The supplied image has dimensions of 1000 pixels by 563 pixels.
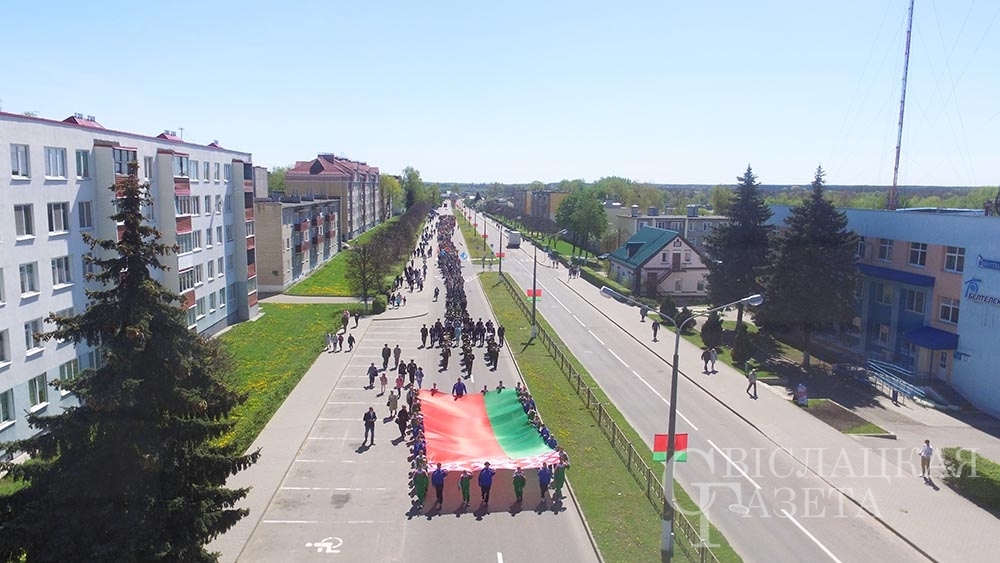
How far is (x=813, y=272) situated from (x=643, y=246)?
28.3 m

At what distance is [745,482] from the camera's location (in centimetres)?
2166

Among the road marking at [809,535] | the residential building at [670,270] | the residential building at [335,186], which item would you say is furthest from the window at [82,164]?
the residential building at [335,186]

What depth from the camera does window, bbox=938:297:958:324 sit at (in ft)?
111

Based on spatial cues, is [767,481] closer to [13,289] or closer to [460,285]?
[13,289]

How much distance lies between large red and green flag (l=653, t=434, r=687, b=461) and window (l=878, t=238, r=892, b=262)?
27322 millimetres

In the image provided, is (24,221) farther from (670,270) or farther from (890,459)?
(670,270)

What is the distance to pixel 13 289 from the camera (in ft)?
73.6

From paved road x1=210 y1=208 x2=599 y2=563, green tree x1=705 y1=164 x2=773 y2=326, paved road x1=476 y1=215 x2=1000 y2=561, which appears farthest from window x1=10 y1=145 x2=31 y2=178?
green tree x1=705 y1=164 x2=773 y2=326

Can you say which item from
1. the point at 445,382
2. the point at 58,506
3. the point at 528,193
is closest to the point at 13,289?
the point at 58,506

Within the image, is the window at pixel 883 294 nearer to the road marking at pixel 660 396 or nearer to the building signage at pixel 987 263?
the building signage at pixel 987 263

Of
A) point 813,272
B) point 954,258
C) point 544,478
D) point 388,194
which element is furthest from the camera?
point 388,194

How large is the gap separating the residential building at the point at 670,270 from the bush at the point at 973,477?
36.7 metres

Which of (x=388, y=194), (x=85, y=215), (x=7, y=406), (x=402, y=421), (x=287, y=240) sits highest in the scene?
(x=388, y=194)

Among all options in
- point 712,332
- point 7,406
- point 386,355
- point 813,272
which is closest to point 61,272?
point 7,406
